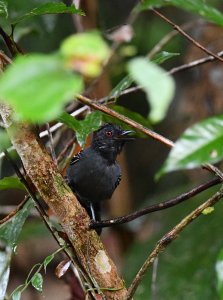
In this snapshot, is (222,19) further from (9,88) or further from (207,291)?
(207,291)

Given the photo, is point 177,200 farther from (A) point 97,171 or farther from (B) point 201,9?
(A) point 97,171

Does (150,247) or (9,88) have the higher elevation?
(9,88)

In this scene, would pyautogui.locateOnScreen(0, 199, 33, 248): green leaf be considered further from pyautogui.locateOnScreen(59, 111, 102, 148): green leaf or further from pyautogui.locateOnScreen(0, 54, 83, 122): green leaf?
pyautogui.locateOnScreen(0, 54, 83, 122): green leaf

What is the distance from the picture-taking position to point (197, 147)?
47.3 inches

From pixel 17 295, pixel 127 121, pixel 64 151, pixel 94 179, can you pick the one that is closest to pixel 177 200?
pixel 127 121

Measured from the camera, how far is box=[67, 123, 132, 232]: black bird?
373 cm

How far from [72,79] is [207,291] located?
332 cm

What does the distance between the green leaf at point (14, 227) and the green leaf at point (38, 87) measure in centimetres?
170

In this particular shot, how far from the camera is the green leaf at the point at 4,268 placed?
2411 millimetres

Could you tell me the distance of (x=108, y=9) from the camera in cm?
652

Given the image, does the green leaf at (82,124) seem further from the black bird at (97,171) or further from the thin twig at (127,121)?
the black bird at (97,171)

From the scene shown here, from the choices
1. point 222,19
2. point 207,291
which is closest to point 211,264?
point 207,291

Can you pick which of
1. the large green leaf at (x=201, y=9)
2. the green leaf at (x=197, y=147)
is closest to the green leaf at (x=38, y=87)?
the green leaf at (x=197, y=147)

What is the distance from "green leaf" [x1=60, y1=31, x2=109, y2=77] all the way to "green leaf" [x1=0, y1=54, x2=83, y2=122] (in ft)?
0.06
